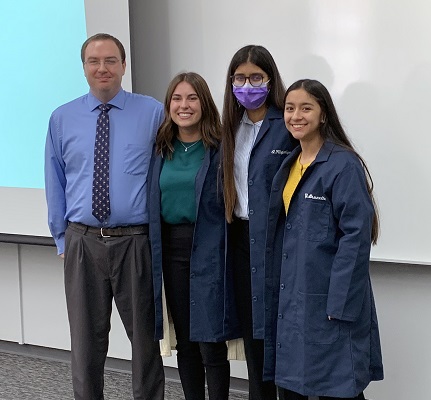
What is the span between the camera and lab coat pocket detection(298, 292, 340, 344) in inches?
94.0

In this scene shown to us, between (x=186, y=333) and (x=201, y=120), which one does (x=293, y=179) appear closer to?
(x=201, y=120)

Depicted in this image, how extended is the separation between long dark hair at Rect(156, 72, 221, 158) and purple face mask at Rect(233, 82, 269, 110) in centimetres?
16

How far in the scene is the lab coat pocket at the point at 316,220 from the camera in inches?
93.5

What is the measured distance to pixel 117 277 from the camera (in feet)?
9.45

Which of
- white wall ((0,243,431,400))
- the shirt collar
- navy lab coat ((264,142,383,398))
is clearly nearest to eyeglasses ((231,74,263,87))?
navy lab coat ((264,142,383,398))

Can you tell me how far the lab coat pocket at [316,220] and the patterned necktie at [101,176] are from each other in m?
0.81

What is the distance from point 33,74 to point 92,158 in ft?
3.67

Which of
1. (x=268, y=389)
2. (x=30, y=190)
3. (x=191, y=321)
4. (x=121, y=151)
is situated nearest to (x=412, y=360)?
(x=268, y=389)

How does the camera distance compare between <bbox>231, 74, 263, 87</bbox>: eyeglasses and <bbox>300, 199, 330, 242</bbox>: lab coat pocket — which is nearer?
<bbox>300, 199, 330, 242</bbox>: lab coat pocket

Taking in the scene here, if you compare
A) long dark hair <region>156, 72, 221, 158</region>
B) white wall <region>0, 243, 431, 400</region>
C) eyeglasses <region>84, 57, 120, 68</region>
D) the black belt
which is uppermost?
eyeglasses <region>84, 57, 120, 68</region>

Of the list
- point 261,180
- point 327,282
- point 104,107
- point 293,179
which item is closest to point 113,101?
point 104,107

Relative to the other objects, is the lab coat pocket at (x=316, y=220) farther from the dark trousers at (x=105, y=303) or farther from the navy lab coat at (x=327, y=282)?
the dark trousers at (x=105, y=303)

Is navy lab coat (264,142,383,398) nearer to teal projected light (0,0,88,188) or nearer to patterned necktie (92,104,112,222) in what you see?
patterned necktie (92,104,112,222)

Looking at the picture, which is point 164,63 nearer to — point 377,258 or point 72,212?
point 72,212
